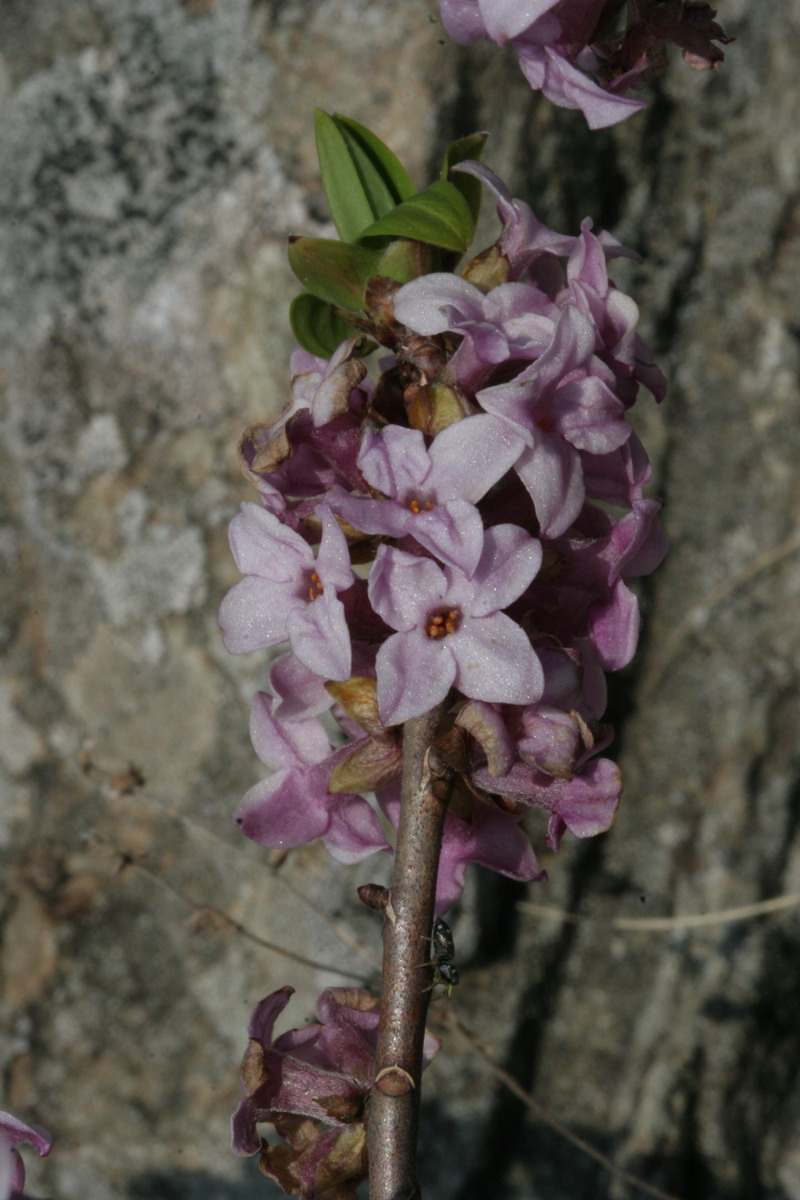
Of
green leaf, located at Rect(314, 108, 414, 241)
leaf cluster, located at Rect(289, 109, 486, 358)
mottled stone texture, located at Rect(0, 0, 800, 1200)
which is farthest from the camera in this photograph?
mottled stone texture, located at Rect(0, 0, 800, 1200)

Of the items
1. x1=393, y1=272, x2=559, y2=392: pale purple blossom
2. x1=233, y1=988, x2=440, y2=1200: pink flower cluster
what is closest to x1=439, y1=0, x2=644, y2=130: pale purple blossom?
x1=393, y1=272, x2=559, y2=392: pale purple blossom

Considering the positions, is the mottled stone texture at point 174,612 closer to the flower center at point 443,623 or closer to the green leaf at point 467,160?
the green leaf at point 467,160

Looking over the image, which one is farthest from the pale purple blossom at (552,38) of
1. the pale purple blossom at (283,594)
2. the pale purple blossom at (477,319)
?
the pale purple blossom at (283,594)

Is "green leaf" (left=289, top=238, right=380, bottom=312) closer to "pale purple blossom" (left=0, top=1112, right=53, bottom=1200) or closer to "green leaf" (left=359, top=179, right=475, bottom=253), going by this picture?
"green leaf" (left=359, top=179, right=475, bottom=253)

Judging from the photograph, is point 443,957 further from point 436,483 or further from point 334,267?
point 334,267

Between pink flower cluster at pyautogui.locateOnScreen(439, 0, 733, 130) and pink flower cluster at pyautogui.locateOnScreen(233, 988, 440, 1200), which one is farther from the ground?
pink flower cluster at pyautogui.locateOnScreen(439, 0, 733, 130)
